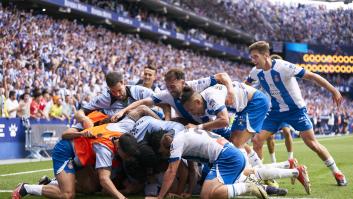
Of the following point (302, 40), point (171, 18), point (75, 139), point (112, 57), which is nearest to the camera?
point (75, 139)

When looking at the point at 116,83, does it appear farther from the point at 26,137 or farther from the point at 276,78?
the point at 26,137

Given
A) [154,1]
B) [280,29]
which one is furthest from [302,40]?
[154,1]

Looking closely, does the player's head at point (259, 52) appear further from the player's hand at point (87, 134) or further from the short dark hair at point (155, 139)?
the player's hand at point (87, 134)

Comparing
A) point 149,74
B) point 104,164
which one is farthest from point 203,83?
point 104,164

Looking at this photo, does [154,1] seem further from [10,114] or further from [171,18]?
[10,114]

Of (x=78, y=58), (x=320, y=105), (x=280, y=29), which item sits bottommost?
(x=320, y=105)

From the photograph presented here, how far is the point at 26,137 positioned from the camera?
1639 centimetres

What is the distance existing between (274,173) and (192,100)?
5.57ft

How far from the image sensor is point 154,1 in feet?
143

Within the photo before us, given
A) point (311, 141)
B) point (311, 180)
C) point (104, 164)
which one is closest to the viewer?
point (104, 164)

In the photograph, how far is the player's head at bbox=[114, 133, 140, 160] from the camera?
6992 millimetres

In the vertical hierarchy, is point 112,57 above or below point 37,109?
above

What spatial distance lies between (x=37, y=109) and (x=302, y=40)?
49.3 meters

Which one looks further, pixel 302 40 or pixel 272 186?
pixel 302 40
